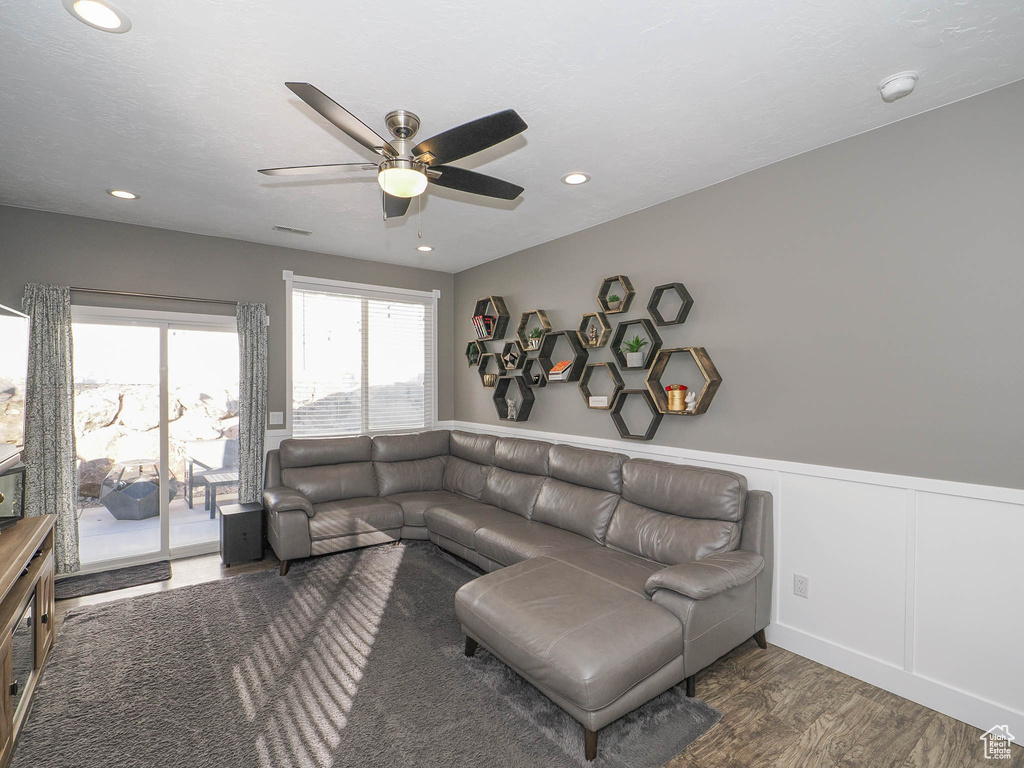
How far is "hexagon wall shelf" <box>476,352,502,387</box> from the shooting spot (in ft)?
17.1

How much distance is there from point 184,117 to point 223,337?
8.21 ft

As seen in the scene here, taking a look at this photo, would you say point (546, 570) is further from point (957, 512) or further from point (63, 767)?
point (63, 767)

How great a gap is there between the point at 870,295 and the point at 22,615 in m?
4.25

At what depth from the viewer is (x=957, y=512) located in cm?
229

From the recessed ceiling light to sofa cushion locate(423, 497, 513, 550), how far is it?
3331mm

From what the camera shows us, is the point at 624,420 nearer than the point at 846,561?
No

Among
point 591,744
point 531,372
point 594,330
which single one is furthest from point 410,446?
point 591,744

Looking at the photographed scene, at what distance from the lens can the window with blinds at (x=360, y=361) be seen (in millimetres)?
5012

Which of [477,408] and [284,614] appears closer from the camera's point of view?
[284,614]

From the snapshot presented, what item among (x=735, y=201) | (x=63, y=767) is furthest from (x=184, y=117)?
(x=735, y=201)

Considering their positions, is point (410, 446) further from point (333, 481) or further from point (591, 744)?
point (591, 744)

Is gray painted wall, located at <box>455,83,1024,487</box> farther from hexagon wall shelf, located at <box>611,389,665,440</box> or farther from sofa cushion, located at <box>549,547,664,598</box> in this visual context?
sofa cushion, located at <box>549,547,664,598</box>

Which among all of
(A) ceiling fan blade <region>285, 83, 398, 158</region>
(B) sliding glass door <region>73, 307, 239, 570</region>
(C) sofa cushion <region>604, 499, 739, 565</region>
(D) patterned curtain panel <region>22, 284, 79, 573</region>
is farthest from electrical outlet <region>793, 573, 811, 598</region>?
(D) patterned curtain panel <region>22, 284, 79, 573</region>

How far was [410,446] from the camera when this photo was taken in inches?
204
